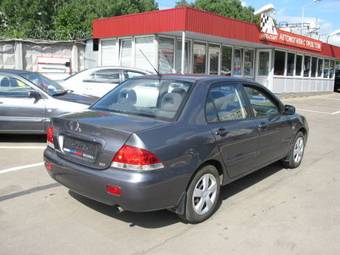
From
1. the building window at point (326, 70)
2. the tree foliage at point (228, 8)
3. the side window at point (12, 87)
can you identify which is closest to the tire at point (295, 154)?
the side window at point (12, 87)

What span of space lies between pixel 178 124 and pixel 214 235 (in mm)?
1175

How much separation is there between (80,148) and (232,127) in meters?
1.79

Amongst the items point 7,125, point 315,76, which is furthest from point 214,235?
point 315,76

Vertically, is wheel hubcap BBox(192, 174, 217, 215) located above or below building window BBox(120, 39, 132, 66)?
below

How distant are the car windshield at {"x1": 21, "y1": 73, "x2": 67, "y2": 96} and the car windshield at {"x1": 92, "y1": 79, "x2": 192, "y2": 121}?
11.2 feet

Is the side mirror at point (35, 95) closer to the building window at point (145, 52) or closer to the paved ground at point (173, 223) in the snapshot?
the paved ground at point (173, 223)

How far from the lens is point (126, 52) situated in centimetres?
1698

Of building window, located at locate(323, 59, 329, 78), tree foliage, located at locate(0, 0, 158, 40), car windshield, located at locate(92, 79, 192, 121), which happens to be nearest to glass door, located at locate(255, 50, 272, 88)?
building window, located at locate(323, 59, 329, 78)

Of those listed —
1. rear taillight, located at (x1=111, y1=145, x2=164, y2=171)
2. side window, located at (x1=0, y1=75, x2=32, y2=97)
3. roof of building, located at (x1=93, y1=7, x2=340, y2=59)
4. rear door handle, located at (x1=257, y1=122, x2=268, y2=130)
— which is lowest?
rear taillight, located at (x1=111, y1=145, x2=164, y2=171)

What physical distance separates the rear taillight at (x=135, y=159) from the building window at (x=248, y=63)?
18.6 m

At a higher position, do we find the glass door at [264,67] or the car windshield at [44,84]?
the glass door at [264,67]

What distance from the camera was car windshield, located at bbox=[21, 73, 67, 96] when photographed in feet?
26.3

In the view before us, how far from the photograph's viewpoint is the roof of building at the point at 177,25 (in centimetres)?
1427

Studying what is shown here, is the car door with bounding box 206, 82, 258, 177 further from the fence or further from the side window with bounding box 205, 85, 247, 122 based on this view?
the fence
